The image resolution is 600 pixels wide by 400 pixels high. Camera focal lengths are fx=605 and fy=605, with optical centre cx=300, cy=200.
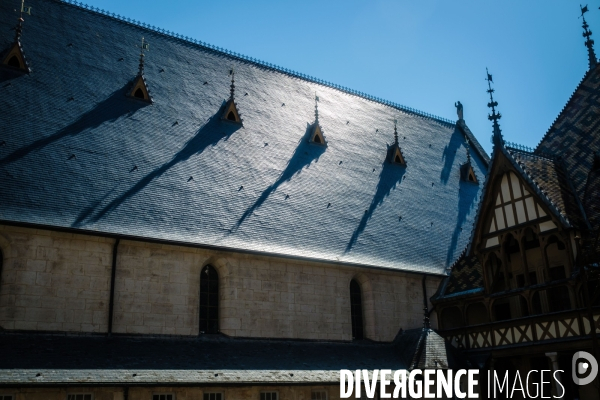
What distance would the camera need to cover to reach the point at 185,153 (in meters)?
21.3

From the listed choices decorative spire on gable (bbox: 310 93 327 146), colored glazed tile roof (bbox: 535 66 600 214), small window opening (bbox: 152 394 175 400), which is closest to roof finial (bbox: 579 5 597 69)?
colored glazed tile roof (bbox: 535 66 600 214)

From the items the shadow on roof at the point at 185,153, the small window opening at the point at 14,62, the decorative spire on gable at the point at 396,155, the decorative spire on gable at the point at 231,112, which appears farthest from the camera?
the decorative spire on gable at the point at 396,155

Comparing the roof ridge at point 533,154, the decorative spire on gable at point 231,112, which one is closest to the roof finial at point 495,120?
the roof ridge at point 533,154

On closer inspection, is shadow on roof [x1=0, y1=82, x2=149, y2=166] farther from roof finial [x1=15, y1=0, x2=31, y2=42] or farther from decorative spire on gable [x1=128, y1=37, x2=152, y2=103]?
→ roof finial [x1=15, y1=0, x2=31, y2=42]

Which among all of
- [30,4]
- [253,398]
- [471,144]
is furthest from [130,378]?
[471,144]

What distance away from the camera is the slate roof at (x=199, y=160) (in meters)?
18.2

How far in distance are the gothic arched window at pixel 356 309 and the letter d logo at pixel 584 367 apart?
7.15 meters

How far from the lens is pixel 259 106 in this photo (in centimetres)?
2542

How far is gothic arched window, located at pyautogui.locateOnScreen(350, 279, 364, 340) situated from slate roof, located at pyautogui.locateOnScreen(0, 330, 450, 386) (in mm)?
899

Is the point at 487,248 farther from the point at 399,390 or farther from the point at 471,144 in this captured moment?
the point at 471,144

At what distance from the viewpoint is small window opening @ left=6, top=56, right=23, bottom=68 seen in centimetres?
1962

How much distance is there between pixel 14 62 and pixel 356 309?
14362mm

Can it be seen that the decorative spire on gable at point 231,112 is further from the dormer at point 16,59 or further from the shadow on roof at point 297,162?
the dormer at point 16,59

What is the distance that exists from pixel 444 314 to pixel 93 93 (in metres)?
15.5
